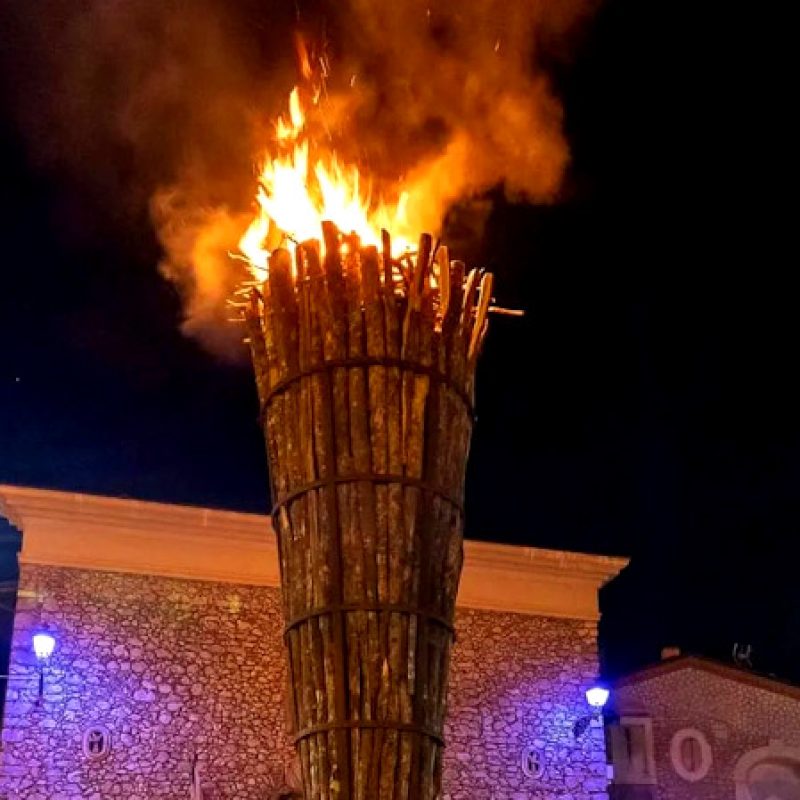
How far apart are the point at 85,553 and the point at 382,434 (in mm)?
7996

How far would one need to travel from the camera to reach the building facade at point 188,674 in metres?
11.1

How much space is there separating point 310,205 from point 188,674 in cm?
747

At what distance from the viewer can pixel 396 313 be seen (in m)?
4.28

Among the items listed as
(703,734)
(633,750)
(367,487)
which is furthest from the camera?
(703,734)

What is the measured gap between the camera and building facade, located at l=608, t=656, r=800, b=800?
14164 millimetres

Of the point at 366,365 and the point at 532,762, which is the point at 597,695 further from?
the point at 366,365

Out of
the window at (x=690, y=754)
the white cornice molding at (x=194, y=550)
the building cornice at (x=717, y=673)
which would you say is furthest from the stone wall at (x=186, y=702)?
the building cornice at (x=717, y=673)

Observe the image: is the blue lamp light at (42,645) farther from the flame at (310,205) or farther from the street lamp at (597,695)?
the flame at (310,205)

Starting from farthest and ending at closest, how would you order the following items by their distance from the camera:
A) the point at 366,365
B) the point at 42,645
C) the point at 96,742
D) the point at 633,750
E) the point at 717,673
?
the point at 717,673
the point at 633,750
the point at 96,742
the point at 42,645
the point at 366,365

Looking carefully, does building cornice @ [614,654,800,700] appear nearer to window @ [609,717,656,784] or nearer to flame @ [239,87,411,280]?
window @ [609,717,656,784]

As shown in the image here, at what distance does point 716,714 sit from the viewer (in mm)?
14594

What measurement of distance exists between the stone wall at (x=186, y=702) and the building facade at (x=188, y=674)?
0.01 meters

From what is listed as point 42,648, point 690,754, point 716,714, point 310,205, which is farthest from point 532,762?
point 310,205

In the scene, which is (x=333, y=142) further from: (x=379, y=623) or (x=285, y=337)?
(x=379, y=623)
